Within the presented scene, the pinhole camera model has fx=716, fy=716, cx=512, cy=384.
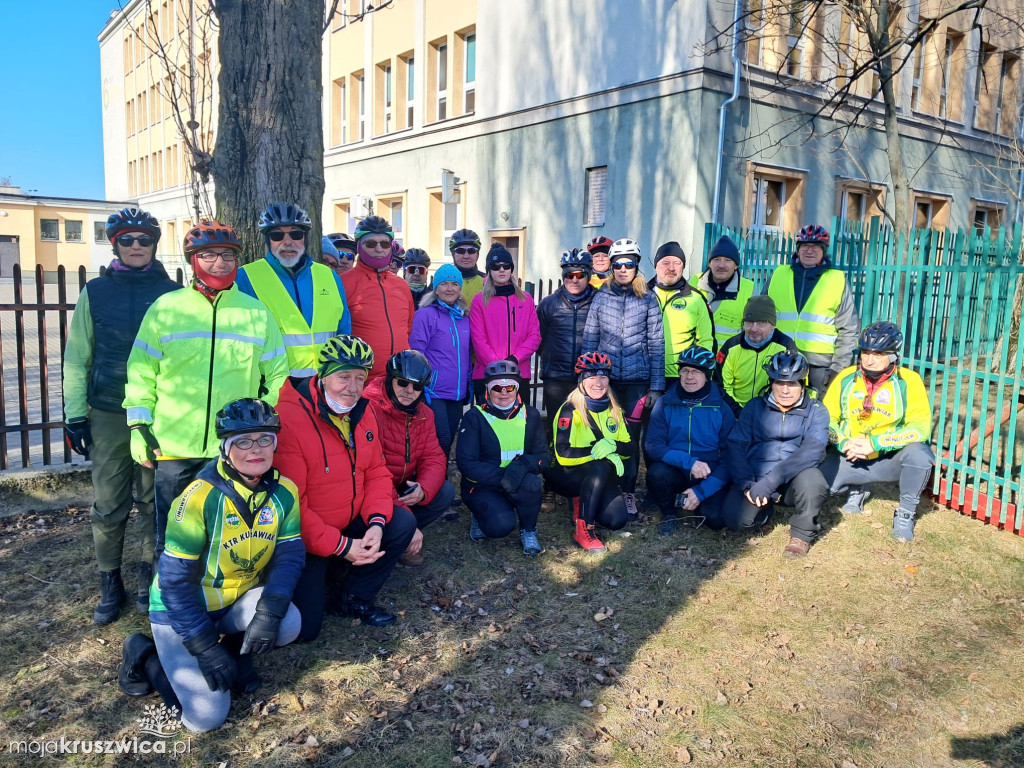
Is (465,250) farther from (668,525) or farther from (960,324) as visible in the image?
(960,324)

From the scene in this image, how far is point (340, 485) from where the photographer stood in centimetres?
412

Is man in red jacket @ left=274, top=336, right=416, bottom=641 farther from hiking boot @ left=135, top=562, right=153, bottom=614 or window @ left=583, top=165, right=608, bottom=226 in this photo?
window @ left=583, top=165, right=608, bottom=226

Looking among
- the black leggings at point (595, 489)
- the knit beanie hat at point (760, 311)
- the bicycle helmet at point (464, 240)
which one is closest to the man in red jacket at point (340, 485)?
the black leggings at point (595, 489)

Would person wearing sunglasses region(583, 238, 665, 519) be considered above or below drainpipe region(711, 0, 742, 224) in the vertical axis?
below

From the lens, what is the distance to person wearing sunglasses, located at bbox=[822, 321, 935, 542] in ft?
17.7

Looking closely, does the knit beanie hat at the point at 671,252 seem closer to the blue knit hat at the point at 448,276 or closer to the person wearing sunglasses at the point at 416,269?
the blue knit hat at the point at 448,276

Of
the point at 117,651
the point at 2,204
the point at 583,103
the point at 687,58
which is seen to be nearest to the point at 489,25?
the point at 583,103

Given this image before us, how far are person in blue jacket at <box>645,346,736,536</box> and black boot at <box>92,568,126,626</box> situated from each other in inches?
149

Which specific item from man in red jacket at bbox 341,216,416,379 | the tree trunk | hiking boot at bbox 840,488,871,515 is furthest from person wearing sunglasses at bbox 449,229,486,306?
hiking boot at bbox 840,488,871,515

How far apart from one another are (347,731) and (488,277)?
3683 millimetres

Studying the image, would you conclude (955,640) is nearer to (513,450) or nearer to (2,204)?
(513,450)

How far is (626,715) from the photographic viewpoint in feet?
11.4

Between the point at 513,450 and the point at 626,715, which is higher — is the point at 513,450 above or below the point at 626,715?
above

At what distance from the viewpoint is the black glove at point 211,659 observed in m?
3.18
